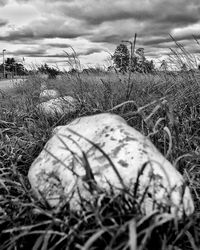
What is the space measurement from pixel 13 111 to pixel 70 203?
264 centimetres

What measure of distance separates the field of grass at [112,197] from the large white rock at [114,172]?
0.07 meters

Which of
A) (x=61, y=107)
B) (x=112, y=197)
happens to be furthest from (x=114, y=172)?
(x=61, y=107)

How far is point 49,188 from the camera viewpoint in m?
2.00

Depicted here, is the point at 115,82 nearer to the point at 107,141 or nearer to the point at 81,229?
the point at 107,141

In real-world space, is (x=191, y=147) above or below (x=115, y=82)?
below

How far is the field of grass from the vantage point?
61.5 inches

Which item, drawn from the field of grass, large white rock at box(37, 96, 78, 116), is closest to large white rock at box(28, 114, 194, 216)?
the field of grass

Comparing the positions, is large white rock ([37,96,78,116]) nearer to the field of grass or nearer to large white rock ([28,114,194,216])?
the field of grass

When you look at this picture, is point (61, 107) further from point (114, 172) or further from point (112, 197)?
point (112, 197)

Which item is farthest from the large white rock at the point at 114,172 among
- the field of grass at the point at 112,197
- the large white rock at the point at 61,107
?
the large white rock at the point at 61,107

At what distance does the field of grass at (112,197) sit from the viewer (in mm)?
1562

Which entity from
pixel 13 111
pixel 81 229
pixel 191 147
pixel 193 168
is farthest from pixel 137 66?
pixel 81 229

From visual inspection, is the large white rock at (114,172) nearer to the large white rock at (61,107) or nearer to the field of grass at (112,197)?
the field of grass at (112,197)

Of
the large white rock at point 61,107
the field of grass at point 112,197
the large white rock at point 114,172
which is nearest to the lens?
the field of grass at point 112,197
